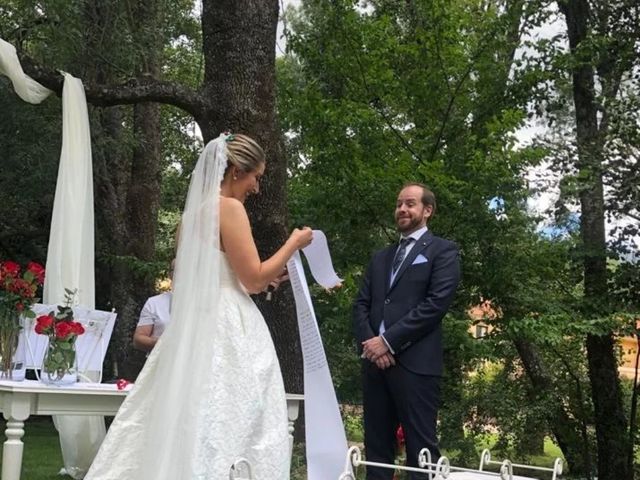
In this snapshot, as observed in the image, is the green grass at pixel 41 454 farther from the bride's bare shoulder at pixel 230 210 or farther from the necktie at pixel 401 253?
the bride's bare shoulder at pixel 230 210

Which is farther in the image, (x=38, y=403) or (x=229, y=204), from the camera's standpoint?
(x=38, y=403)

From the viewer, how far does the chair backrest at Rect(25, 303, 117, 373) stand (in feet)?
12.3

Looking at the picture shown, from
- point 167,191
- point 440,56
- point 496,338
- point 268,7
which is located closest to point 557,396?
point 496,338

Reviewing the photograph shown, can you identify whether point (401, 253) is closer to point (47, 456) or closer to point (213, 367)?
point (213, 367)

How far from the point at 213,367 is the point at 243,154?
0.84m

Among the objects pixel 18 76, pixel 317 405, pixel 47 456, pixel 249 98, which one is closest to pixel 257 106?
pixel 249 98

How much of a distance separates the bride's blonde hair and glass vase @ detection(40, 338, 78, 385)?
1.22 meters

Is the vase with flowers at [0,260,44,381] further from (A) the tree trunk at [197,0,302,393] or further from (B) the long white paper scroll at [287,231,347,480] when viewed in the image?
(A) the tree trunk at [197,0,302,393]


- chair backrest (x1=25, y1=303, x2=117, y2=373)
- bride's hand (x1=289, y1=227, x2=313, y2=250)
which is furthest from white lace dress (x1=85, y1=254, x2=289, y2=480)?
chair backrest (x1=25, y1=303, x2=117, y2=373)

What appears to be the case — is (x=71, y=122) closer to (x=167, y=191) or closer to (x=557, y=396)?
(x=557, y=396)

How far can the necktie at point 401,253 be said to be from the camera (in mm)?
3699

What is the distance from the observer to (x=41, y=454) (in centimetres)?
779

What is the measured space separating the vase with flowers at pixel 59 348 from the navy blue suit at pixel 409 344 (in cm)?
132

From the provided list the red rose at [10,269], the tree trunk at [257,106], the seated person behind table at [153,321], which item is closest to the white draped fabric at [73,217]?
the seated person behind table at [153,321]
